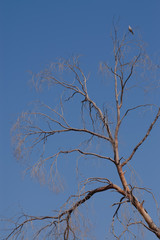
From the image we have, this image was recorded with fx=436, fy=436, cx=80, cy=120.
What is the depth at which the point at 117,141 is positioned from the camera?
5738mm

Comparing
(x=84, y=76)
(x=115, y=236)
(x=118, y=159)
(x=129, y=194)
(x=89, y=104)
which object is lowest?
(x=115, y=236)

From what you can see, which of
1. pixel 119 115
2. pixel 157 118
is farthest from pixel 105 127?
pixel 157 118

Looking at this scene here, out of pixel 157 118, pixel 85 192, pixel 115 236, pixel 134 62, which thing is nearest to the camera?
pixel 115 236

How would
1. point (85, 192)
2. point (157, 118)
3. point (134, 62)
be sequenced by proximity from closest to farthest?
1. point (85, 192)
2. point (157, 118)
3. point (134, 62)

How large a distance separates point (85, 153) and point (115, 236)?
4.01ft

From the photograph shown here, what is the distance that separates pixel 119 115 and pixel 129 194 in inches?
47.4

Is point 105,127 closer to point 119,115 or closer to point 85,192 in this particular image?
point 119,115

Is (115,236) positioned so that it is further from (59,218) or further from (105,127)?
(105,127)

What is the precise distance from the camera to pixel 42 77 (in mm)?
6215

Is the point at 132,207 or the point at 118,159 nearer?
the point at 132,207

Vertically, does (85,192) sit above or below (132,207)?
above

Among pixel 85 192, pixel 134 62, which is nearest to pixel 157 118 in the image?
pixel 134 62

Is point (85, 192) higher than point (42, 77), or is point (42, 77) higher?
point (42, 77)

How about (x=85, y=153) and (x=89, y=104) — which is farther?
(x=89, y=104)
